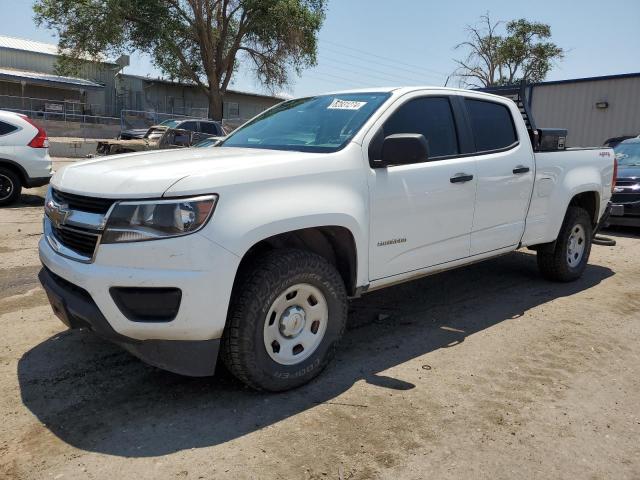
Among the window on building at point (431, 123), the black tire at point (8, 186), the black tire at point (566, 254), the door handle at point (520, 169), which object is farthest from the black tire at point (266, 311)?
the black tire at point (8, 186)

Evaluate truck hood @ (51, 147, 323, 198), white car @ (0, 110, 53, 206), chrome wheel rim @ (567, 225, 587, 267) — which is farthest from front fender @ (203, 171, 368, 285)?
white car @ (0, 110, 53, 206)

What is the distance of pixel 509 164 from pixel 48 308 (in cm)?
407

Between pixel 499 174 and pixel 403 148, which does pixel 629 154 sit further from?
pixel 403 148

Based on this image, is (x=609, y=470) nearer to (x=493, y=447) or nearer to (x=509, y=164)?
(x=493, y=447)

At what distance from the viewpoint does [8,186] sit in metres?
10.1

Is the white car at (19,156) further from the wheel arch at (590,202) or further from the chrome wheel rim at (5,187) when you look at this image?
the wheel arch at (590,202)

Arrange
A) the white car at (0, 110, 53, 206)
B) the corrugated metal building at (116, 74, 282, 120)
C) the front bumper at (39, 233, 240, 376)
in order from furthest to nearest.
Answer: the corrugated metal building at (116, 74, 282, 120) < the white car at (0, 110, 53, 206) < the front bumper at (39, 233, 240, 376)

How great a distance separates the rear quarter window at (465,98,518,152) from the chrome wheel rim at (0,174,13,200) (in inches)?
346

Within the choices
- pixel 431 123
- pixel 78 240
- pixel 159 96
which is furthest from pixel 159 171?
pixel 159 96

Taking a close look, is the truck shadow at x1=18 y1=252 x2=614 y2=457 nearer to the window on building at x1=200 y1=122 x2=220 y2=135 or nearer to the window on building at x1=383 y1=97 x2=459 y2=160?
the window on building at x1=383 y1=97 x2=459 y2=160

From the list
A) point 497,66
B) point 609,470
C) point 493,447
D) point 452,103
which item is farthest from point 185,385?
point 497,66

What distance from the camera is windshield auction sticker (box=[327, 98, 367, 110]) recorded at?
3.99m

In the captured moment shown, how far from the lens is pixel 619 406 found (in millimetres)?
3295

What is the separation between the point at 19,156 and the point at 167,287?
8753 mm
